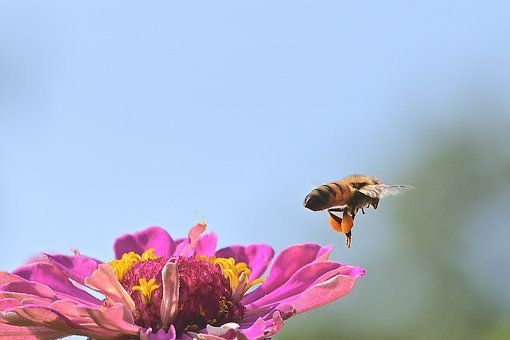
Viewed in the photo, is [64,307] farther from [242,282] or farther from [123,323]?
[242,282]

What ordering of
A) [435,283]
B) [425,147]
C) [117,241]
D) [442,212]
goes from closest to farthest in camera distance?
[117,241], [435,283], [442,212], [425,147]

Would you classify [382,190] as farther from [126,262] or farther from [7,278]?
[7,278]

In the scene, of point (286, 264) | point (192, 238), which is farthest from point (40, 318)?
point (286, 264)

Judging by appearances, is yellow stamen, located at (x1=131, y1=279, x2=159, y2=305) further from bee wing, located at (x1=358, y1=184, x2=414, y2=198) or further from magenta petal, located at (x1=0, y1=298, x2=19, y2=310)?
bee wing, located at (x1=358, y1=184, x2=414, y2=198)

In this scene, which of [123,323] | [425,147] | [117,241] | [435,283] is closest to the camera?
[123,323]

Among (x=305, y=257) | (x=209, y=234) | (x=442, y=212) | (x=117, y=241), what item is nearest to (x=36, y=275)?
(x=117, y=241)

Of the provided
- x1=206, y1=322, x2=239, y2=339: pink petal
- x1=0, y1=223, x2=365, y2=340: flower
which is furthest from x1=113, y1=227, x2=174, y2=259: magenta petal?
x1=206, y1=322, x2=239, y2=339: pink petal
